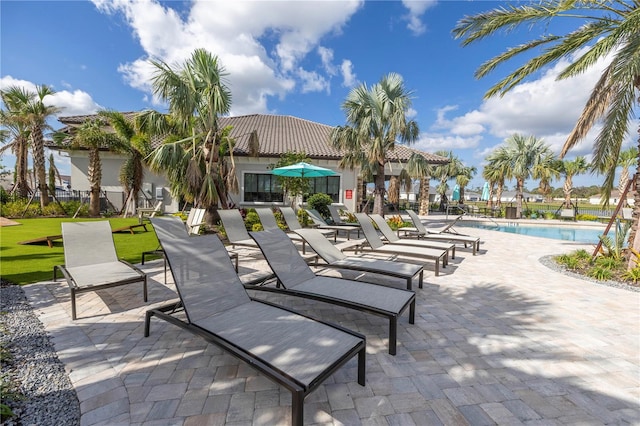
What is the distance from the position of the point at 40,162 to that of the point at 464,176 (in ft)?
122

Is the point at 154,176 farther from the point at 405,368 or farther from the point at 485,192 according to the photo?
the point at 485,192

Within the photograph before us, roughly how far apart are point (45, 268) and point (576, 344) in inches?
363

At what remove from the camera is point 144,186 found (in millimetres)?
17422

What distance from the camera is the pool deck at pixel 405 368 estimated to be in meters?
2.17

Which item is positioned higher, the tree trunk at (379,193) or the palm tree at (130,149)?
the palm tree at (130,149)

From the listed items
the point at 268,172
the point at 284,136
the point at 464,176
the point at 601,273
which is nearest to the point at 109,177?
the point at 268,172

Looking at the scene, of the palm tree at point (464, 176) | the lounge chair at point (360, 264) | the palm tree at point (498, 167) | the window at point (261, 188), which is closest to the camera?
Answer: the lounge chair at point (360, 264)

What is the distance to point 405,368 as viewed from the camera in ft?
9.05

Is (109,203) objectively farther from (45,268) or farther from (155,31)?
(45,268)

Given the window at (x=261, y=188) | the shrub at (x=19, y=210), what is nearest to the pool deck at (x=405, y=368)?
the window at (x=261, y=188)

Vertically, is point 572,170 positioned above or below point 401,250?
above

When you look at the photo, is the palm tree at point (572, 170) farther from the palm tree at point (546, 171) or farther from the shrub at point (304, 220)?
the shrub at point (304, 220)

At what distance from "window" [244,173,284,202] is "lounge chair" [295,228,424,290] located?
1254 centimetres

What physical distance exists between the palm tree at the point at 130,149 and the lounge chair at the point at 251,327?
585 inches
